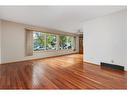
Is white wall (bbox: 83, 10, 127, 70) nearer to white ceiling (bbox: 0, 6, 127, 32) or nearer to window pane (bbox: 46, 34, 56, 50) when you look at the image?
white ceiling (bbox: 0, 6, 127, 32)

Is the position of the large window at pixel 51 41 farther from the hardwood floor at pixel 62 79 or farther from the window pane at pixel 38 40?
the hardwood floor at pixel 62 79

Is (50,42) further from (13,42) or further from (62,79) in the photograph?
(62,79)

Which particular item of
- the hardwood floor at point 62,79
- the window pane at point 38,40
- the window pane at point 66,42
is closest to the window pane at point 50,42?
the window pane at point 38,40

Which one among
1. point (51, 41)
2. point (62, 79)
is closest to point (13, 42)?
point (51, 41)

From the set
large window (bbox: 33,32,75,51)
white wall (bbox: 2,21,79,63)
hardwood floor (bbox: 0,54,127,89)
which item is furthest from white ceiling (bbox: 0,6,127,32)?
large window (bbox: 33,32,75,51)

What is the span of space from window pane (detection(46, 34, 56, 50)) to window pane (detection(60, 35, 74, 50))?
0.87 meters

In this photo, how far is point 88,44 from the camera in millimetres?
5785

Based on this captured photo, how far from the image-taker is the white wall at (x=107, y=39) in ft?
13.5

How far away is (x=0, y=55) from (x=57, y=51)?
4.32 metres

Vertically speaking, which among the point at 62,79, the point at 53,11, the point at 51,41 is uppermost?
the point at 53,11

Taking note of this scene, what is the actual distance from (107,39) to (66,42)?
214 inches

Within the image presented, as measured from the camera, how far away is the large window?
7321mm

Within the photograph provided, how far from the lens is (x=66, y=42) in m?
9.94

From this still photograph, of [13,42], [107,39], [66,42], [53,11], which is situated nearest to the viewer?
[53,11]
